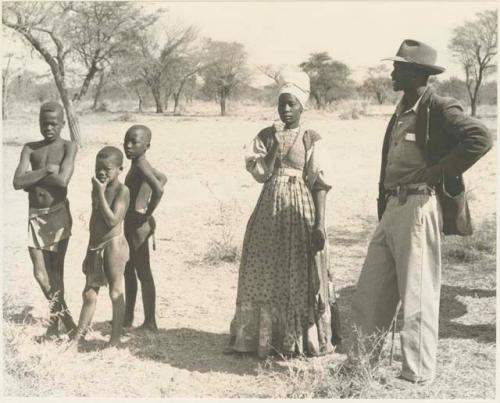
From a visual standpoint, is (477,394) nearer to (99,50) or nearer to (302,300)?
(302,300)

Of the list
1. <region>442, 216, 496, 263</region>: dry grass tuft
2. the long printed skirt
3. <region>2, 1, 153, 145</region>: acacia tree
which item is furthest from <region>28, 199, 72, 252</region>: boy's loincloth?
<region>2, 1, 153, 145</region>: acacia tree

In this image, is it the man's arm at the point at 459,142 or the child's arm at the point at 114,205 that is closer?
the man's arm at the point at 459,142

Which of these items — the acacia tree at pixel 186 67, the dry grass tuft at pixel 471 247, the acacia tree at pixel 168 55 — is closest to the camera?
the dry grass tuft at pixel 471 247

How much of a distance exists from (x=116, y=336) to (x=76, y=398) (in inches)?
22.6

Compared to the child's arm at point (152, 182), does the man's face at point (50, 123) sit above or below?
above

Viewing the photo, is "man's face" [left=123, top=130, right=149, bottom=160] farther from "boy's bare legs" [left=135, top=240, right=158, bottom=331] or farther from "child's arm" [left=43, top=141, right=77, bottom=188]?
"boy's bare legs" [left=135, top=240, right=158, bottom=331]

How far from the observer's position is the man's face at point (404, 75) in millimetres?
3045

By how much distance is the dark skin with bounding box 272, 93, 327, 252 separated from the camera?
3412mm

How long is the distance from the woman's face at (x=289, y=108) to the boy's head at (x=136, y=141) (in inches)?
31.5

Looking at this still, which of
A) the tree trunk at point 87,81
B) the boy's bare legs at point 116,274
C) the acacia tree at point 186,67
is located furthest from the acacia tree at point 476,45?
the boy's bare legs at point 116,274

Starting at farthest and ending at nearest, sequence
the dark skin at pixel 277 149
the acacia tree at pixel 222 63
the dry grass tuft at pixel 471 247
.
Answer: the acacia tree at pixel 222 63 < the dry grass tuft at pixel 471 247 < the dark skin at pixel 277 149

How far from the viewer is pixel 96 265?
3600 mm

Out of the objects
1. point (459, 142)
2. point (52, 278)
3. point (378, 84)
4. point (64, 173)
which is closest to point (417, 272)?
point (459, 142)

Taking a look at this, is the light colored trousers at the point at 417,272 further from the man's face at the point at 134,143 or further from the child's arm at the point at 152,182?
the man's face at the point at 134,143
